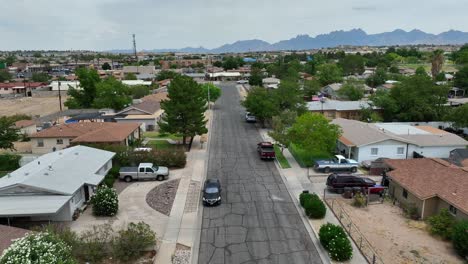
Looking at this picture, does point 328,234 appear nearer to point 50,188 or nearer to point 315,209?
point 315,209

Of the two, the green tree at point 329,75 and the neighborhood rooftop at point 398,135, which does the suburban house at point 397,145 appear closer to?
the neighborhood rooftop at point 398,135

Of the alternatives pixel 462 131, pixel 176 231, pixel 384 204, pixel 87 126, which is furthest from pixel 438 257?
pixel 87 126

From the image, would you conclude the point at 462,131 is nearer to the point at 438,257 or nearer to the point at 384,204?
the point at 384,204

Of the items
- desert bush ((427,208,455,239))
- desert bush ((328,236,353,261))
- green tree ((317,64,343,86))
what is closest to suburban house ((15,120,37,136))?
desert bush ((328,236,353,261))

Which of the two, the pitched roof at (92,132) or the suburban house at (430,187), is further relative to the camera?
the pitched roof at (92,132)

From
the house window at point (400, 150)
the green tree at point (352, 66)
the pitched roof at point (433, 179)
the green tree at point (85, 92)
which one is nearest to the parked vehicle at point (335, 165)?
the pitched roof at point (433, 179)
